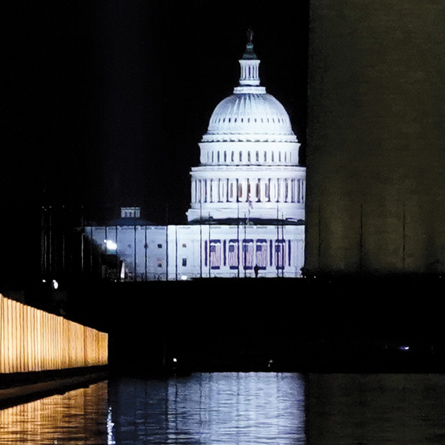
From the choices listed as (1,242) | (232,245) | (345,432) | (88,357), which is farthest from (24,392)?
(232,245)

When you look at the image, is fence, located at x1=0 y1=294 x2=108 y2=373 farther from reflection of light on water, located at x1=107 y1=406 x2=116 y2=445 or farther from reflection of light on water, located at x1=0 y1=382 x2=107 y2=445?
reflection of light on water, located at x1=107 y1=406 x2=116 y2=445

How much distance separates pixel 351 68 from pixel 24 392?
34334 mm

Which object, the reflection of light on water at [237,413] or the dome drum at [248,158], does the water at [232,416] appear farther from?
the dome drum at [248,158]

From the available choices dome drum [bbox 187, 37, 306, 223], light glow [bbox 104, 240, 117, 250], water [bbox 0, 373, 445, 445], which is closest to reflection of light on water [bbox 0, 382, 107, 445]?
water [bbox 0, 373, 445, 445]

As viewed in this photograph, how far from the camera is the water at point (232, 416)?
57.8 ft

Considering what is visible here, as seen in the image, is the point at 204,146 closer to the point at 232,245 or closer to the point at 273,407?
the point at 232,245

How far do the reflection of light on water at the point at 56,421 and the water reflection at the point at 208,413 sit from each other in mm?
207

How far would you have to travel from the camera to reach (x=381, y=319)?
61562 mm

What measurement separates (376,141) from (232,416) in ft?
129

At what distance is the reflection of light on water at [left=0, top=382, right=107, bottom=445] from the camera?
57.3ft

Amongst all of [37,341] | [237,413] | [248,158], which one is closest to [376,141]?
[37,341]

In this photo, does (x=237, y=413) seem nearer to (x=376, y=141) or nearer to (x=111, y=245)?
(x=376, y=141)

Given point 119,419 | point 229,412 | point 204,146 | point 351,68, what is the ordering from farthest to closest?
point 204,146
point 351,68
point 229,412
point 119,419

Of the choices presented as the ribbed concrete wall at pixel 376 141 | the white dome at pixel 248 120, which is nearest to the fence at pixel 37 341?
the ribbed concrete wall at pixel 376 141
